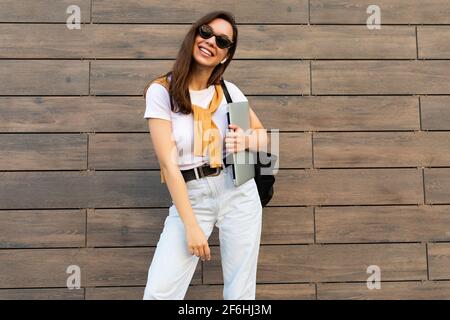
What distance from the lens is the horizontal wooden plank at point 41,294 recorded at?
271 centimetres

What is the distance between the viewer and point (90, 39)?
113 inches

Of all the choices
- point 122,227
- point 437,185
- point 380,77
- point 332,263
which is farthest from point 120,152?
point 437,185

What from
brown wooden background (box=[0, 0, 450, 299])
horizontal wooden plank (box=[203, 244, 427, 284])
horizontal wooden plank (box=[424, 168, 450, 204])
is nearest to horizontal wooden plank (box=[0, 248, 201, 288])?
brown wooden background (box=[0, 0, 450, 299])

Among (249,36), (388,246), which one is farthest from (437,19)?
(388,246)

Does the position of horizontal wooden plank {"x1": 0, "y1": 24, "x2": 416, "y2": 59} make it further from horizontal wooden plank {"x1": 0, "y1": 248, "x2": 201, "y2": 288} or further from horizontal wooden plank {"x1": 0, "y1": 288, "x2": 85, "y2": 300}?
horizontal wooden plank {"x1": 0, "y1": 288, "x2": 85, "y2": 300}

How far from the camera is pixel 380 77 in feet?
9.70

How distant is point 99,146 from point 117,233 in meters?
0.59

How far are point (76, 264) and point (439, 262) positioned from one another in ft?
7.90

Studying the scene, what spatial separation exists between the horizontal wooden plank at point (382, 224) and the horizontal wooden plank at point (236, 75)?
0.88 m

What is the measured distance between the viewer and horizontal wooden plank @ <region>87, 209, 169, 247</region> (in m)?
2.77

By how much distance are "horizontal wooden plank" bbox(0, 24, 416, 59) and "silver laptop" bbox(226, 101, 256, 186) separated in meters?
1.04

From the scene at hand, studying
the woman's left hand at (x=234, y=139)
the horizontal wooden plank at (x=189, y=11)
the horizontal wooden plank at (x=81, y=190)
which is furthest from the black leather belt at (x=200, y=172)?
the horizontal wooden plank at (x=189, y=11)

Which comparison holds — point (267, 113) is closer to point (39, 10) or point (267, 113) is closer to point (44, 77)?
point (44, 77)

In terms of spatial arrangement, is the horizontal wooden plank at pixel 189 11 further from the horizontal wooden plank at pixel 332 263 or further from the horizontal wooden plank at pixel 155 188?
the horizontal wooden plank at pixel 332 263
